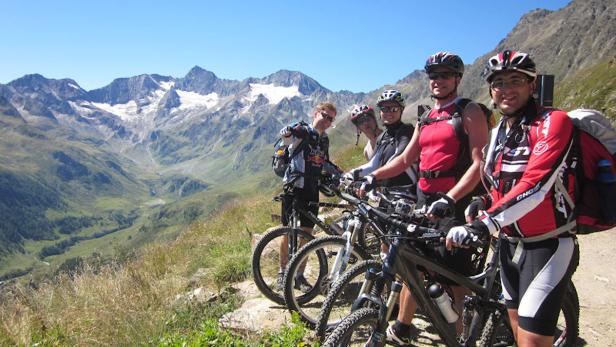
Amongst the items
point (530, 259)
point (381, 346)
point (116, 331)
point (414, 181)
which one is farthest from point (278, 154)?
point (530, 259)

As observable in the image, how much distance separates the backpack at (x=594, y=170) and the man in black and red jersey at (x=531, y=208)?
0.36ft

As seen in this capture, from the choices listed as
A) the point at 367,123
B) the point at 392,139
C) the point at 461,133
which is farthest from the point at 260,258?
the point at 461,133

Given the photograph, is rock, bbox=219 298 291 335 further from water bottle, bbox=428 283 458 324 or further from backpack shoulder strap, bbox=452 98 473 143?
backpack shoulder strap, bbox=452 98 473 143

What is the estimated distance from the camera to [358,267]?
17.0ft

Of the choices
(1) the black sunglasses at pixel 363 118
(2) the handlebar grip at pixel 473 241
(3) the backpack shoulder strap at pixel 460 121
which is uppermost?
(1) the black sunglasses at pixel 363 118

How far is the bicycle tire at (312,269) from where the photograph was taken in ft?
19.8

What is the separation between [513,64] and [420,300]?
8.27 feet

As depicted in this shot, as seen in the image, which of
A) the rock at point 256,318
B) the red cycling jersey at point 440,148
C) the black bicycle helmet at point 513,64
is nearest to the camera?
the black bicycle helmet at point 513,64

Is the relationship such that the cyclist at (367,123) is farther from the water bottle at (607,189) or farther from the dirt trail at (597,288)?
the water bottle at (607,189)

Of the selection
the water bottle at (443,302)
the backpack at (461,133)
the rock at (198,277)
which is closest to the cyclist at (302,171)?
the backpack at (461,133)

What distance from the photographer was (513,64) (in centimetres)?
388

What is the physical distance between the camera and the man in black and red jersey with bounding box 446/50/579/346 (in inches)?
138

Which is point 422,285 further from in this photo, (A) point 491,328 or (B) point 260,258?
(B) point 260,258

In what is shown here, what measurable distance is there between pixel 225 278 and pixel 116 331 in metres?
3.47
